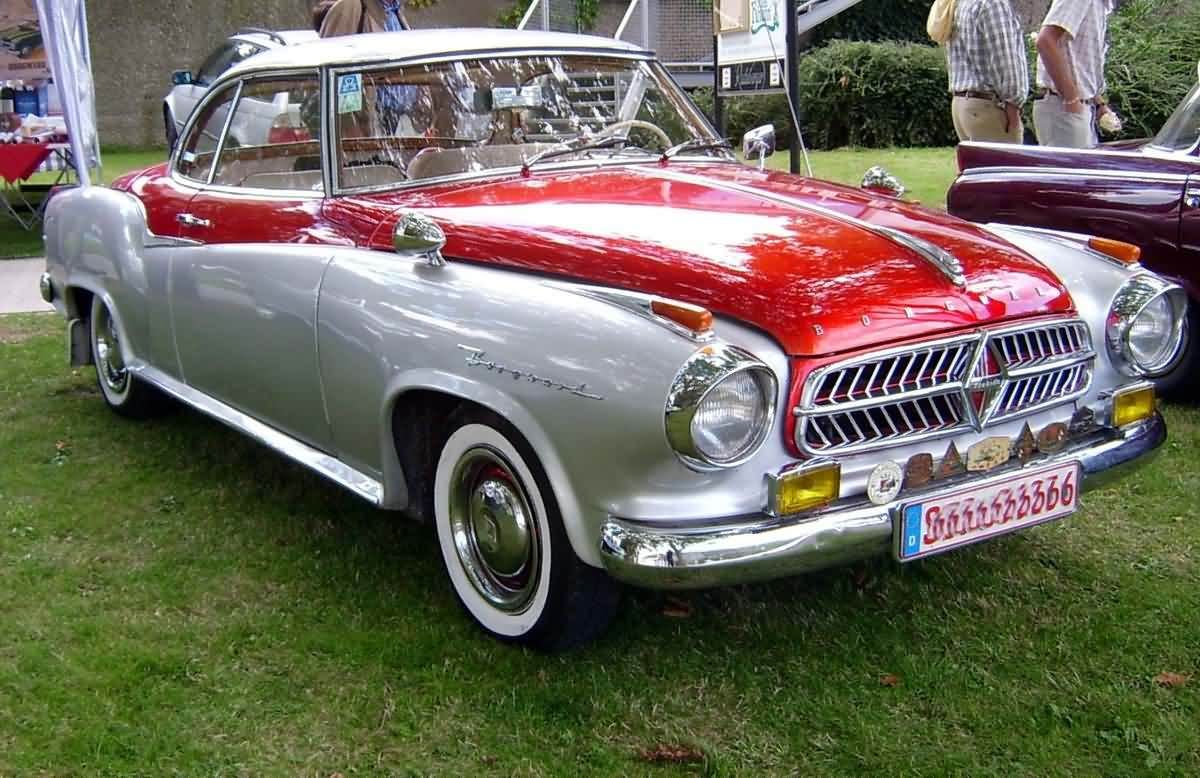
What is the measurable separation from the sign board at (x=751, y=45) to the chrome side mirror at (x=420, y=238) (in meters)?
4.62

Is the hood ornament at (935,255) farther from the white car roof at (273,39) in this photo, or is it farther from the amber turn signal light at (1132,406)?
the white car roof at (273,39)

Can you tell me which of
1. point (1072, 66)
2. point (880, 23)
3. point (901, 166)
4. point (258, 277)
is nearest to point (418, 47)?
point (258, 277)

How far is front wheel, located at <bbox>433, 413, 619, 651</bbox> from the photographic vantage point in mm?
2850

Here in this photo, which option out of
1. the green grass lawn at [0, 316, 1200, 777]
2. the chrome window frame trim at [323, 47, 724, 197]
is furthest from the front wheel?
the chrome window frame trim at [323, 47, 724, 197]

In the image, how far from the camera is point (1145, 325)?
3322 millimetres

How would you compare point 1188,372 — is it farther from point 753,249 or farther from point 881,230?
point 753,249

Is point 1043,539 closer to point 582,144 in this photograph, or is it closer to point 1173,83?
point 582,144

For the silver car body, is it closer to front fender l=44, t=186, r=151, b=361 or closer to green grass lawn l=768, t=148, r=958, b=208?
front fender l=44, t=186, r=151, b=361

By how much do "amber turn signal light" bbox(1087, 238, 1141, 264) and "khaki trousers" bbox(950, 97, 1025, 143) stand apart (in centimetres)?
312

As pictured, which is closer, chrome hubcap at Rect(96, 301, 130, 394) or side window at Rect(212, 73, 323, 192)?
side window at Rect(212, 73, 323, 192)

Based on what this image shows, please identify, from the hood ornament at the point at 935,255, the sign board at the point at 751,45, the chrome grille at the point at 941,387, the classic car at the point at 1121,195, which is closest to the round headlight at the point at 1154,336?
the chrome grille at the point at 941,387

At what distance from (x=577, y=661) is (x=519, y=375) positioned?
2.57 feet

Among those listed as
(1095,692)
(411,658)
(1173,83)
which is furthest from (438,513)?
(1173,83)

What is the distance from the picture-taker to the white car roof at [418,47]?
3.77 meters
